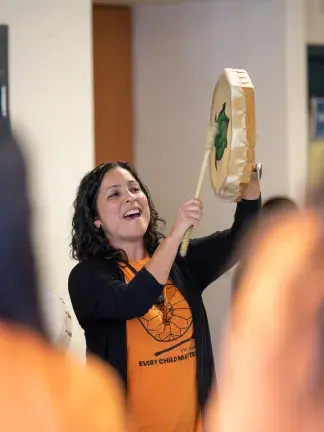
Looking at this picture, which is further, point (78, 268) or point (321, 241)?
point (78, 268)

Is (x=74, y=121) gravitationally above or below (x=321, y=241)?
above

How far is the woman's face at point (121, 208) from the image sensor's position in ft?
4.69

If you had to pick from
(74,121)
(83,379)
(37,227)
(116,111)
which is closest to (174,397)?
(83,379)

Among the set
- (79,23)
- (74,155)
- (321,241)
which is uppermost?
(79,23)

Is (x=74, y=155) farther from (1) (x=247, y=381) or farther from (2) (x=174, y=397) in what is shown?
(1) (x=247, y=381)

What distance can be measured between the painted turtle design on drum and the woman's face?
1.04 ft

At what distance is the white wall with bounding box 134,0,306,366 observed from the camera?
2393 mm

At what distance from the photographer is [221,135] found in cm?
115

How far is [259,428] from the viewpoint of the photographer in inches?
17.4

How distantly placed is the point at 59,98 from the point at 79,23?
0.84 feet

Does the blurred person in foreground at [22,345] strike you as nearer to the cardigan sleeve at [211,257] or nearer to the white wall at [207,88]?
the cardigan sleeve at [211,257]

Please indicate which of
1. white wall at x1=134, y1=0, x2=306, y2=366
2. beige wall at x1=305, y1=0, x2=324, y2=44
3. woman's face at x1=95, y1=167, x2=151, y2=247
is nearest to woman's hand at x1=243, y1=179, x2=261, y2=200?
woman's face at x1=95, y1=167, x2=151, y2=247

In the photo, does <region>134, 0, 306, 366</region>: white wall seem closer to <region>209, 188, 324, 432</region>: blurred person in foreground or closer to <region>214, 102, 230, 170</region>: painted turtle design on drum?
<region>214, 102, 230, 170</region>: painted turtle design on drum

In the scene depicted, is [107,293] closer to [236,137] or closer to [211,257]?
[211,257]
